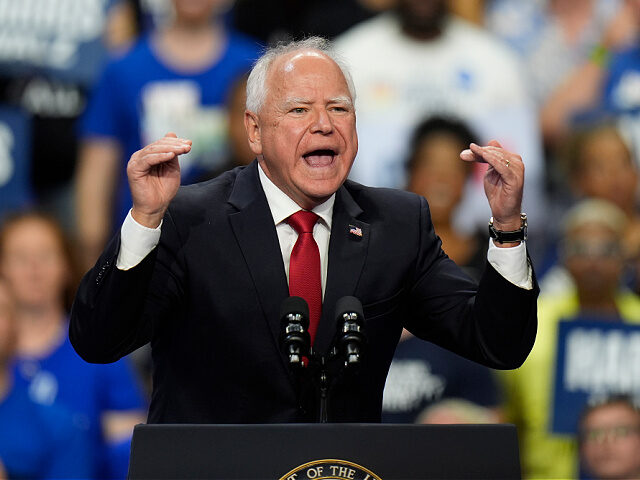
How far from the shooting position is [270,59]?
2514mm

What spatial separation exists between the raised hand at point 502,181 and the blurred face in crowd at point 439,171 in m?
2.67

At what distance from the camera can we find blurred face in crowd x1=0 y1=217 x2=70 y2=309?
4465 mm

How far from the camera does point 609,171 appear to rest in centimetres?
537

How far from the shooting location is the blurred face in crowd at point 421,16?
17.9 feet

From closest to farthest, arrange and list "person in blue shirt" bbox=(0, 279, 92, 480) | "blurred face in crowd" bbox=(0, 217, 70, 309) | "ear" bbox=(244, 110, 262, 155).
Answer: "ear" bbox=(244, 110, 262, 155), "person in blue shirt" bbox=(0, 279, 92, 480), "blurred face in crowd" bbox=(0, 217, 70, 309)

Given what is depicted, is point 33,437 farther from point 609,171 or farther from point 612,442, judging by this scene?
point 609,171

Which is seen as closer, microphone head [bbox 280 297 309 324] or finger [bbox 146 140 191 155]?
microphone head [bbox 280 297 309 324]

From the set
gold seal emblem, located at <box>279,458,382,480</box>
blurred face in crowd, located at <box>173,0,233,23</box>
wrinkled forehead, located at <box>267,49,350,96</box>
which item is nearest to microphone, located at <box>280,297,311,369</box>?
gold seal emblem, located at <box>279,458,382,480</box>

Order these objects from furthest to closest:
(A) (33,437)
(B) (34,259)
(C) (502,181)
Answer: (B) (34,259), (A) (33,437), (C) (502,181)

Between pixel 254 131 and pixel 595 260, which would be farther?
pixel 595 260

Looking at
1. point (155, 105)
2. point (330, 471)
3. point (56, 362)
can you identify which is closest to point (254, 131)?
point (330, 471)

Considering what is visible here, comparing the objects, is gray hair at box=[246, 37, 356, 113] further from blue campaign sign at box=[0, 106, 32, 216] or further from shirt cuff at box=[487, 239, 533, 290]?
blue campaign sign at box=[0, 106, 32, 216]

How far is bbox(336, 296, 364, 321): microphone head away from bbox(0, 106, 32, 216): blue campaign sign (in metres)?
3.31

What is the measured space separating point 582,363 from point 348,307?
230 centimetres
